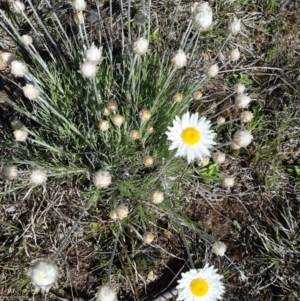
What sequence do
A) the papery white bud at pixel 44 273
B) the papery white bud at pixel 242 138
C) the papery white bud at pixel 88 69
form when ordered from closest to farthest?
the papery white bud at pixel 44 273
the papery white bud at pixel 88 69
the papery white bud at pixel 242 138

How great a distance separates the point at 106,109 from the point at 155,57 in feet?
1.63

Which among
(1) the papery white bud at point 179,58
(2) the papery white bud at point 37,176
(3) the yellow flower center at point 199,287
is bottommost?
(3) the yellow flower center at point 199,287

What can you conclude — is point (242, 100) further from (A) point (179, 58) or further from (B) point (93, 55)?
(B) point (93, 55)

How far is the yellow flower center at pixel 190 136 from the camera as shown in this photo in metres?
1.52

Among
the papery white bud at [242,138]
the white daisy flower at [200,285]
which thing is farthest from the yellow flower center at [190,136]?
the white daisy flower at [200,285]

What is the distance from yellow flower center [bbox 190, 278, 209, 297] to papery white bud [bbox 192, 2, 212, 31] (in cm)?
81

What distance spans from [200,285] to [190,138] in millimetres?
482

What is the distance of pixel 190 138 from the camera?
4.99 ft

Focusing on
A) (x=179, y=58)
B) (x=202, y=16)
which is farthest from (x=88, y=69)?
(x=202, y=16)

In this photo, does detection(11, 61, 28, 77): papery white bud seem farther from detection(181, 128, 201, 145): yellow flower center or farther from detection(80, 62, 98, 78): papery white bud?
detection(181, 128, 201, 145): yellow flower center

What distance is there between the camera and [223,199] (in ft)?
7.04

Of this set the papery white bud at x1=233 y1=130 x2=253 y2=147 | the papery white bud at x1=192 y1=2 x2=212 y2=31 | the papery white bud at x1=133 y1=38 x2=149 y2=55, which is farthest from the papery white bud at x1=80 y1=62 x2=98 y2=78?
the papery white bud at x1=233 y1=130 x2=253 y2=147

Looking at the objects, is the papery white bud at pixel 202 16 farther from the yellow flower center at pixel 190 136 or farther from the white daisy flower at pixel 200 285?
the white daisy flower at pixel 200 285

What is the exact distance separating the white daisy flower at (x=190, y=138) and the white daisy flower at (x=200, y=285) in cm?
38
